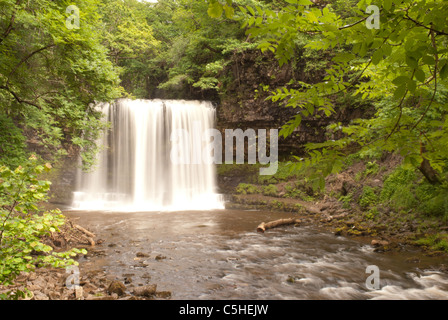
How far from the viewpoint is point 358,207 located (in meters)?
12.1

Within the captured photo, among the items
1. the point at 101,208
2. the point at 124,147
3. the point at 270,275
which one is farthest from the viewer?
the point at 124,147

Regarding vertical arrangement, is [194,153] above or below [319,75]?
below

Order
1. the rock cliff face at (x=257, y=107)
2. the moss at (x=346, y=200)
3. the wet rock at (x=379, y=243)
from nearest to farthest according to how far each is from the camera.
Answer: the wet rock at (x=379, y=243) < the moss at (x=346, y=200) < the rock cliff face at (x=257, y=107)

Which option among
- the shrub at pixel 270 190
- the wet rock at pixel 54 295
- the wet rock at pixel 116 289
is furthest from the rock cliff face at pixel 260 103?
the wet rock at pixel 54 295

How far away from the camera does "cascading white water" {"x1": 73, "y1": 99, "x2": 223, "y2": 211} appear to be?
18.5m

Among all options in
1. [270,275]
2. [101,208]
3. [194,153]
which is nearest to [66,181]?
[101,208]

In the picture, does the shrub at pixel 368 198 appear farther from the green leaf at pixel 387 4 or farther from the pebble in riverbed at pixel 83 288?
the green leaf at pixel 387 4

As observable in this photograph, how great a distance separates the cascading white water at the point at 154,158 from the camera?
18.5 m

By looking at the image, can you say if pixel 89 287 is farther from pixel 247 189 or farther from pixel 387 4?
pixel 247 189
